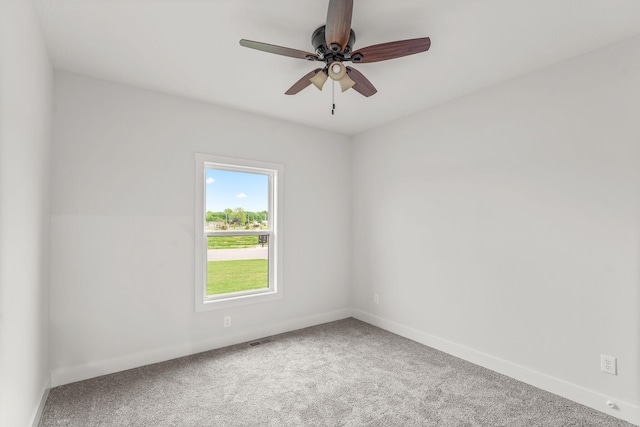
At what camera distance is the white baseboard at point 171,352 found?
2.67 m

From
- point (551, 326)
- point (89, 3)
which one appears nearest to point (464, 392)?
point (551, 326)

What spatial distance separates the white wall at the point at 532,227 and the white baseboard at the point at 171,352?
119 cm

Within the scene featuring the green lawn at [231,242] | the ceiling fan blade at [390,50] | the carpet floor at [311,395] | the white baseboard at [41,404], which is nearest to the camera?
the ceiling fan blade at [390,50]

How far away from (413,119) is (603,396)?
9.58ft

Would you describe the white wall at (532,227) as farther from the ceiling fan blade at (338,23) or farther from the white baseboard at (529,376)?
the ceiling fan blade at (338,23)

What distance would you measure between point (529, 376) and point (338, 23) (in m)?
3.02

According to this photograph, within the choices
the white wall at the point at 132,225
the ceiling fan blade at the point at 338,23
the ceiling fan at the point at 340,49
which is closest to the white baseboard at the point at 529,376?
the white wall at the point at 132,225

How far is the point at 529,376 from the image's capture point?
267cm

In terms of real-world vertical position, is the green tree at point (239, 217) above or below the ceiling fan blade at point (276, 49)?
below

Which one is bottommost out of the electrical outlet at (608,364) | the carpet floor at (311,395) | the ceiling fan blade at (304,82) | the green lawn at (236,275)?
the carpet floor at (311,395)

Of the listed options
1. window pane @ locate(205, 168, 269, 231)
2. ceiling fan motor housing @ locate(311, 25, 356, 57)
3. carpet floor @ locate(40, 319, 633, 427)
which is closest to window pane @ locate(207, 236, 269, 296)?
window pane @ locate(205, 168, 269, 231)

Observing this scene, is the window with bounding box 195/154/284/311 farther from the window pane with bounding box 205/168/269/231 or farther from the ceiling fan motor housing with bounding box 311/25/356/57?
the ceiling fan motor housing with bounding box 311/25/356/57

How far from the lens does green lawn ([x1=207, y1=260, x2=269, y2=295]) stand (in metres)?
3.51

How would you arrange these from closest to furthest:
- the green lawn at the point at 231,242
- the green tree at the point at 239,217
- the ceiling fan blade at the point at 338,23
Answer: the ceiling fan blade at the point at 338,23, the green lawn at the point at 231,242, the green tree at the point at 239,217
